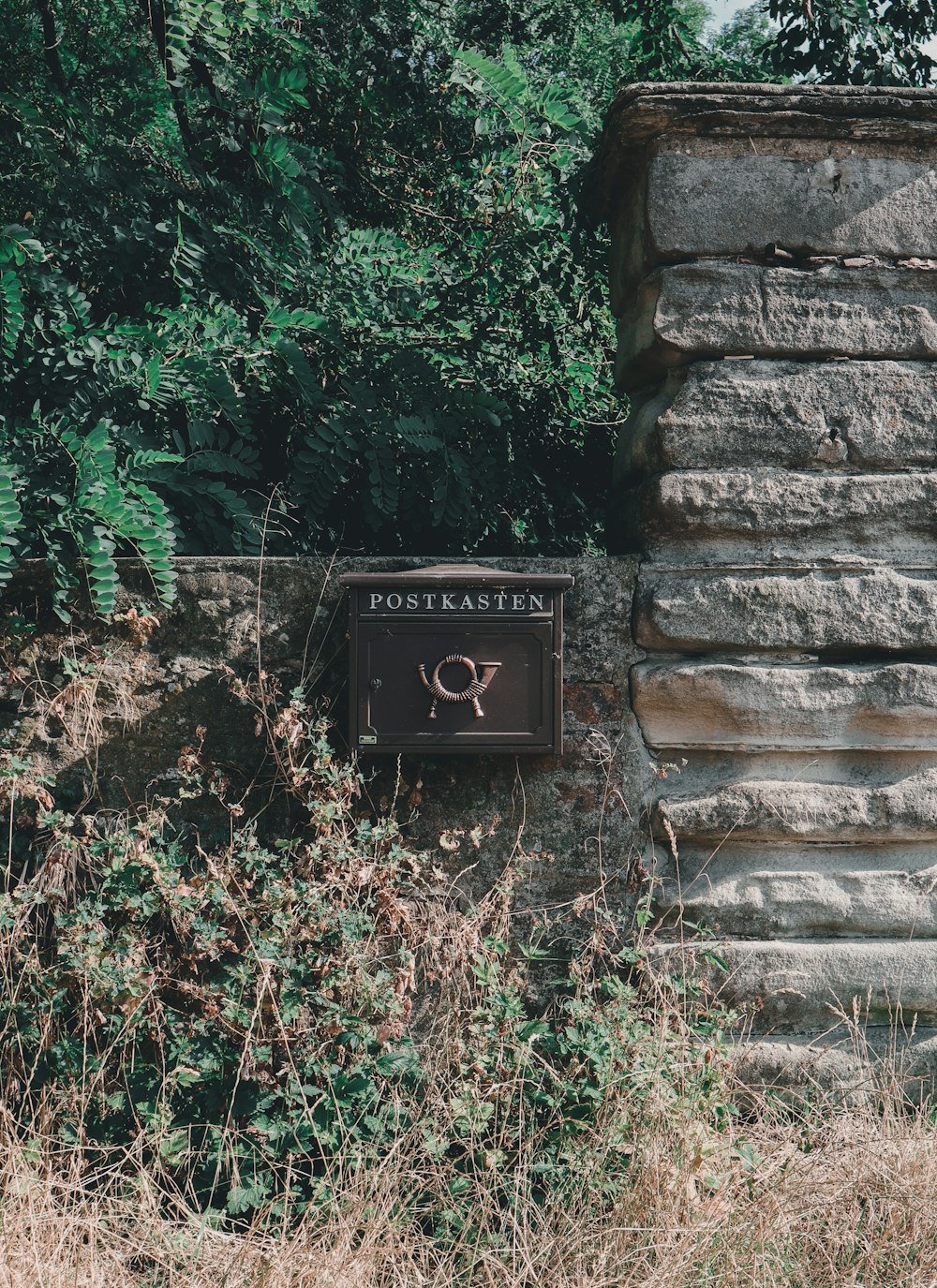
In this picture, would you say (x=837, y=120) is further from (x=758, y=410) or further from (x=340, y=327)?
(x=340, y=327)

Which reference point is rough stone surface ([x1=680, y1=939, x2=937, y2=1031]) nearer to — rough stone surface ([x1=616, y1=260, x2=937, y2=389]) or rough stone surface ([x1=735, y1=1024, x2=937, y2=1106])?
rough stone surface ([x1=735, y1=1024, x2=937, y2=1106])

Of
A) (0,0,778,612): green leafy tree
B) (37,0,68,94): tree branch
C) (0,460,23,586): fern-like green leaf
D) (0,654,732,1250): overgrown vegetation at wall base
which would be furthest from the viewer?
(37,0,68,94): tree branch

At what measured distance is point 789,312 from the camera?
310cm

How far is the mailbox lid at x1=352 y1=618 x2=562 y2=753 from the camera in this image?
2.94 meters

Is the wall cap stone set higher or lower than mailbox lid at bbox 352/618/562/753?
higher

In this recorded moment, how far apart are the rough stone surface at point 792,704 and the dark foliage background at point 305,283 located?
3.37ft

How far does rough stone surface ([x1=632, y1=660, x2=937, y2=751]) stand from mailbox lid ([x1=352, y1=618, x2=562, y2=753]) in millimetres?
303

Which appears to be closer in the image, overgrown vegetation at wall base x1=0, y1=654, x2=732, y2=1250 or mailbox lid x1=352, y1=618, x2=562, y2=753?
overgrown vegetation at wall base x1=0, y1=654, x2=732, y2=1250

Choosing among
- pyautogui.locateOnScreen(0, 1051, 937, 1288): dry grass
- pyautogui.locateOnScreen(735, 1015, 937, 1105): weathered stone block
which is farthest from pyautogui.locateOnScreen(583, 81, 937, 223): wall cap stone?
pyautogui.locateOnScreen(0, 1051, 937, 1288): dry grass

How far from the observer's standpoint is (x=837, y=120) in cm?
309

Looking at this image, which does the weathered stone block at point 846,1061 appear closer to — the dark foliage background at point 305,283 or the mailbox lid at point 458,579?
the mailbox lid at point 458,579

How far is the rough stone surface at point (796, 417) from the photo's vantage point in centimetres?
306

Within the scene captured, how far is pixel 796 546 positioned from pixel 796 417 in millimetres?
358

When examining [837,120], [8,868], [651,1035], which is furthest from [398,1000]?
[837,120]
